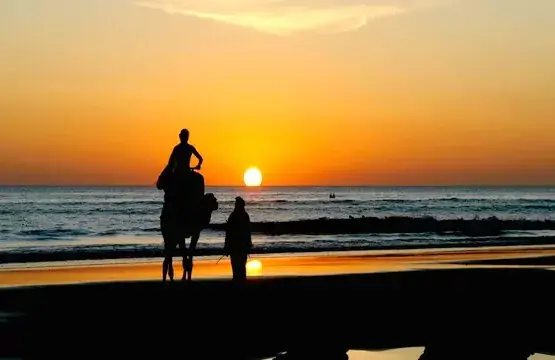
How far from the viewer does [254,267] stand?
81.0 ft

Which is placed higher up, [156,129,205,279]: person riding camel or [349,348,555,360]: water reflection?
[156,129,205,279]: person riding camel

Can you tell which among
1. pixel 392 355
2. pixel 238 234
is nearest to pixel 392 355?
pixel 392 355

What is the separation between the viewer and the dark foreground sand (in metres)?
10.1

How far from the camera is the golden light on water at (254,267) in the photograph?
2284 cm

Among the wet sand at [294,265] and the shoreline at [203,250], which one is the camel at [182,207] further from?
the shoreline at [203,250]

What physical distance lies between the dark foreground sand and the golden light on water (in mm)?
4292

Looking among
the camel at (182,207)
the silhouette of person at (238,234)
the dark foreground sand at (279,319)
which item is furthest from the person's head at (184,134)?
the dark foreground sand at (279,319)

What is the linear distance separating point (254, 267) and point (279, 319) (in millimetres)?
11967

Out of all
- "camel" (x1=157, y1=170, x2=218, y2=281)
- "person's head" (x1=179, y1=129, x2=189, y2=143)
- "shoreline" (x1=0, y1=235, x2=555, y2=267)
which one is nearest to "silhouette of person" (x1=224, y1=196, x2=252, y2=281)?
"camel" (x1=157, y1=170, x2=218, y2=281)

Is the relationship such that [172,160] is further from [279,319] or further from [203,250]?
[203,250]

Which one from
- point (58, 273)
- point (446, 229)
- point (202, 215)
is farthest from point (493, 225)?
point (202, 215)

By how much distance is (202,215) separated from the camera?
1645cm

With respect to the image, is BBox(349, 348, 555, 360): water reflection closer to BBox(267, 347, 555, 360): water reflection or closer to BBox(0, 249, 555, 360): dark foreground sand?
BBox(267, 347, 555, 360): water reflection

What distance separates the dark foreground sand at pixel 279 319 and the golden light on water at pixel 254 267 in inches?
169
